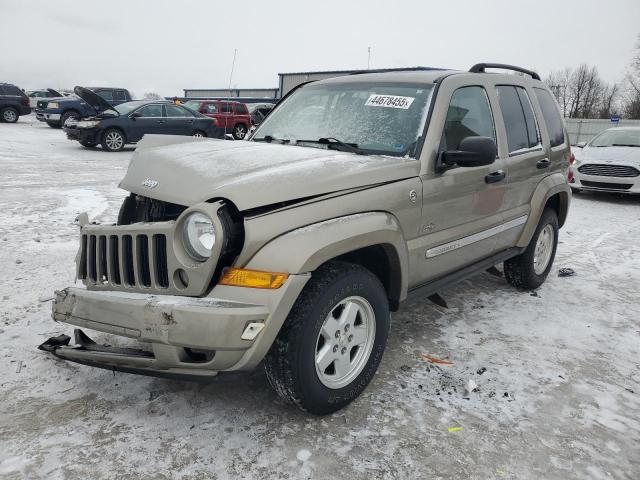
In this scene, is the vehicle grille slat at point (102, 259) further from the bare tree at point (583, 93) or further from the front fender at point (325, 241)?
the bare tree at point (583, 93)

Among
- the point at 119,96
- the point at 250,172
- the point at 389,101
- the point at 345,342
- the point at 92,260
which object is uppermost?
the point at 119,96

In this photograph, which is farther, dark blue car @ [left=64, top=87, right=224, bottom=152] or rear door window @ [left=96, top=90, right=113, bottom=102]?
rear door window @ [left=96, top=90, right=113, bottom=102]

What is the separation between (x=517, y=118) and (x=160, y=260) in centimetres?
321

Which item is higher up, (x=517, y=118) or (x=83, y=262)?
(x=517, y=118)

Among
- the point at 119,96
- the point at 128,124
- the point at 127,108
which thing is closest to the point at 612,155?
the point at 128,124

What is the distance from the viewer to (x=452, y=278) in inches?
142

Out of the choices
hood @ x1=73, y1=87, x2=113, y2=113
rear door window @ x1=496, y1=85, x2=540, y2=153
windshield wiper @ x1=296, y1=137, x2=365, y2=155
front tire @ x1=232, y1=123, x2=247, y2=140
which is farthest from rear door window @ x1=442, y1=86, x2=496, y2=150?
front tire @ x1=232, y1=123, x2=247, y2=140

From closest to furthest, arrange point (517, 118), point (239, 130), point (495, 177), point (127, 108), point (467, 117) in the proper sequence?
point (467, 117)
point (495, 177)
point (517, 118)
point (127, 108)
point (239, 130)

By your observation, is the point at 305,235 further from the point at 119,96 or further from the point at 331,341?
the point at 119,96

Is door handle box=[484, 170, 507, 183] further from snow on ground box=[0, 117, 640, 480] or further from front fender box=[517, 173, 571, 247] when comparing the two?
snow on ground box=[0, 117, 640, 480]

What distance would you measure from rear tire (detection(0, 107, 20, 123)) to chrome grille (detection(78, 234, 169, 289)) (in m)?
25.8

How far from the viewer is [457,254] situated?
359cm

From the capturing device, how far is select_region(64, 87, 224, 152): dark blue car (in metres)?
14.5

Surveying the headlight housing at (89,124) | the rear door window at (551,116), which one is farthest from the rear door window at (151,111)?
the rear door window at (551,116)
